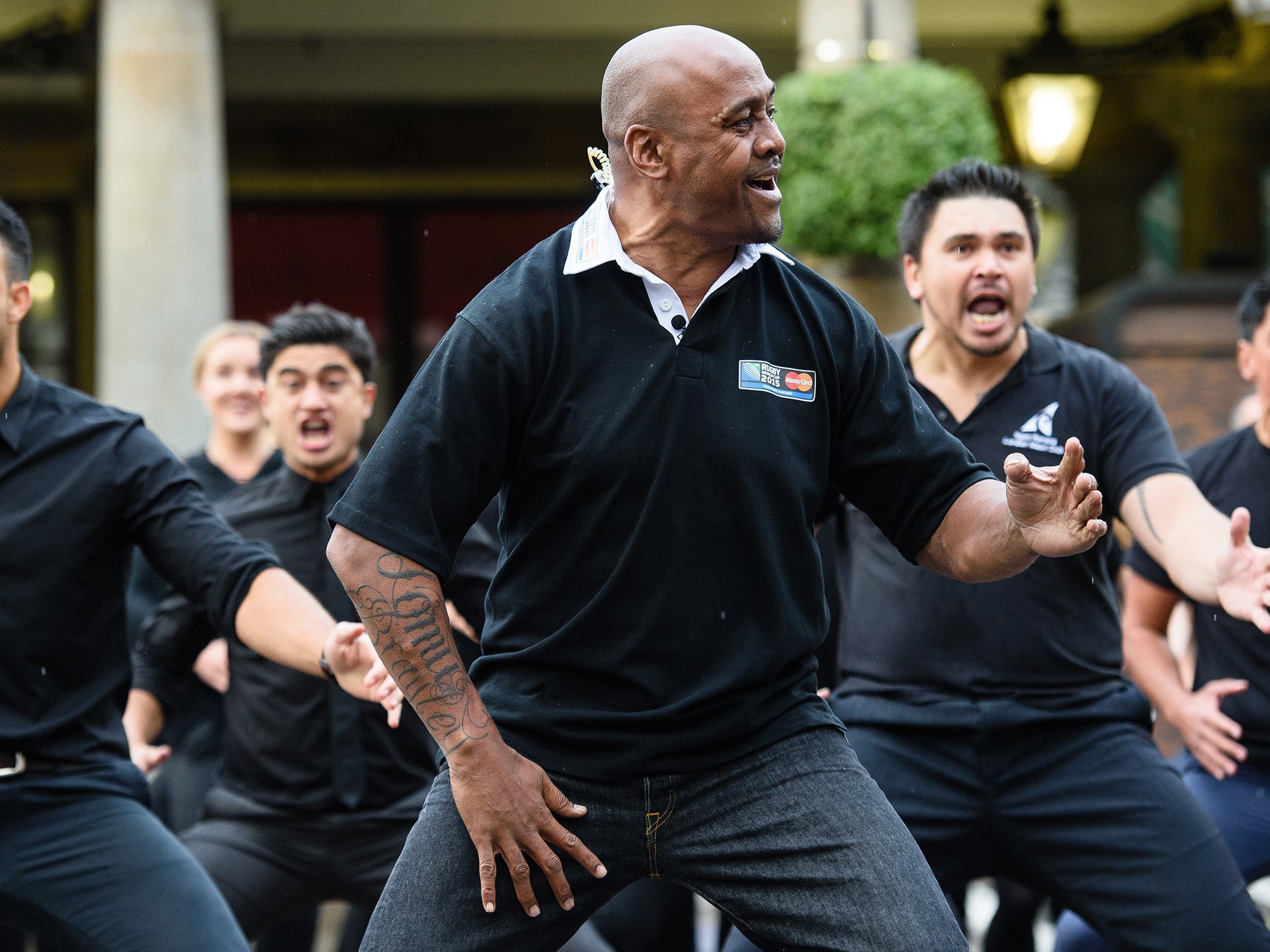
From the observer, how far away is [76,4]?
10961 millimetres

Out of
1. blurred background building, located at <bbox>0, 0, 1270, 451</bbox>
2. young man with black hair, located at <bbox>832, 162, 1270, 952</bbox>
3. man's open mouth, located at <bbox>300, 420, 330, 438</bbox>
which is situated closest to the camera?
young man with black hair, located at <bbox>832, 162, 1270, 952</bbox>

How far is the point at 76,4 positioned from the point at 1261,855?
31.3ft

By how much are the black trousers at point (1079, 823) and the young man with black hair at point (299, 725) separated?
149 centimetres

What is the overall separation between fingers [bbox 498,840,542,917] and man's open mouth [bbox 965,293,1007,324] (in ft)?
7.18

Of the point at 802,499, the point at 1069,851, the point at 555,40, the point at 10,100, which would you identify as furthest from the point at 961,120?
the point at 10,100

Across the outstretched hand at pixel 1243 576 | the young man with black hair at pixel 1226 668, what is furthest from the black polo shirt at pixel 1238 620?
the outstretched hand at pixel 1243 576

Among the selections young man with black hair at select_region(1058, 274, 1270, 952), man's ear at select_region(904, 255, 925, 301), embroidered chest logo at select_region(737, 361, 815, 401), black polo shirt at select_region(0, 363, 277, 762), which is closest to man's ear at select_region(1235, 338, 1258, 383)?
young man with black hair at select_region(1058, 274, 1270, 952)

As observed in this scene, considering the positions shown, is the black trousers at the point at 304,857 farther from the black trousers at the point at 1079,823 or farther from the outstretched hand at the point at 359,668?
the black trousers at the point at 1079,823

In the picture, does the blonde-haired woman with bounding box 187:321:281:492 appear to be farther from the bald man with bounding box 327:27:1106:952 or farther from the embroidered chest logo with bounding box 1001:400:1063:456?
the bald man with bounding box 327:27:1106:952

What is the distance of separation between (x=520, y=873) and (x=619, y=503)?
70 centimetres

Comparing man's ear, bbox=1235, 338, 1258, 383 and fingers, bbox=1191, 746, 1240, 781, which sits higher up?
man's ear, bbox=1235, 338, 1258, 383

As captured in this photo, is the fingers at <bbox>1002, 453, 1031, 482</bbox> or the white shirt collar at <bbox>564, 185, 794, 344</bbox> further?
the white shirt collar at <bbox>564, 185, 794, 344</bbox>

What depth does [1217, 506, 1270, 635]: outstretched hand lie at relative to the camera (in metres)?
3.56

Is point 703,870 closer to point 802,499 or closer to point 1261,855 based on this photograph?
point 802,499
